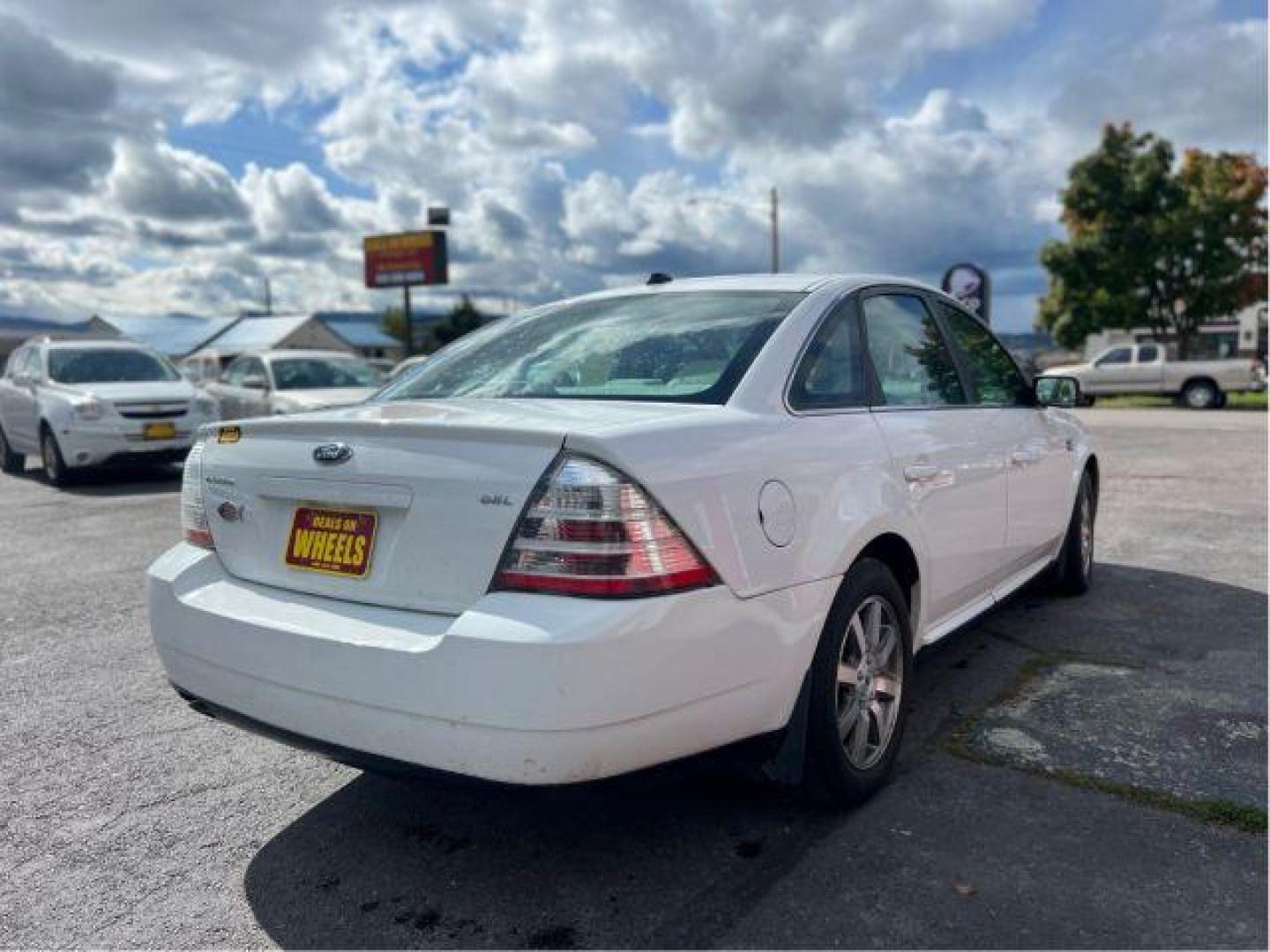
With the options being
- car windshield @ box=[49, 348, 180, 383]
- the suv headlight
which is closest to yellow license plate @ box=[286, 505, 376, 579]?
the suv headlight

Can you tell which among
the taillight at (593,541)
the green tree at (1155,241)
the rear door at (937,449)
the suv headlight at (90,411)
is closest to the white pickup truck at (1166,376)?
the green tree at (1155,241)

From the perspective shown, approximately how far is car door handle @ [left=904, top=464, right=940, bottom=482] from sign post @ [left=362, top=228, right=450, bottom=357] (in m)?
35.7

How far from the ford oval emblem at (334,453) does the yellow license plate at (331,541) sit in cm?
13

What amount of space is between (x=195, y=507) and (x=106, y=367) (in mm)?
9946

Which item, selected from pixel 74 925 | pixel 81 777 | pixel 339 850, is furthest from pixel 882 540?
pixel 81 777

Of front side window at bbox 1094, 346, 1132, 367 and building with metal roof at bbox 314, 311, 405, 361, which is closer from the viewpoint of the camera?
front side window at bbox 1094, 346, 1132, 367

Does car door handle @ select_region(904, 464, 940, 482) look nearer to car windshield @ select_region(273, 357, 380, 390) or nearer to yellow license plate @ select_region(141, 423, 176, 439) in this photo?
yellow license plate @ select_region(141, 423, 176, 439)

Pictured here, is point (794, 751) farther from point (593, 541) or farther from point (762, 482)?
point (593, 541)

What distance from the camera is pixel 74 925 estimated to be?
8.07 feet

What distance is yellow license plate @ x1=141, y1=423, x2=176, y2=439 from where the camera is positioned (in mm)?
10625

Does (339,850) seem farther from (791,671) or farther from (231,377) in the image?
(231,377)

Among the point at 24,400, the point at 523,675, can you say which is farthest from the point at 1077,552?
the point at 24,400

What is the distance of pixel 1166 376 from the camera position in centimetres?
2586

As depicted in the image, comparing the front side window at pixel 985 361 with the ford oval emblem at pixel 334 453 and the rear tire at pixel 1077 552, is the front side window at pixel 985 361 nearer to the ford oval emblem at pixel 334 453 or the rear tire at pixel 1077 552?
the rear tire at pixel 1077 552
